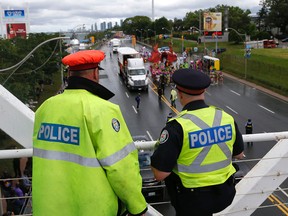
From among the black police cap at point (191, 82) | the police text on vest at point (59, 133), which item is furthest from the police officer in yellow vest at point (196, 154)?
the police text on vest at point (59, 133)

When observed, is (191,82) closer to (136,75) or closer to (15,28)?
(136,75)

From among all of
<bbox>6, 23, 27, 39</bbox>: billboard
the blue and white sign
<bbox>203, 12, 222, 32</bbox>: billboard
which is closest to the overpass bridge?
<bbox>6, 23, 27, 39</bbox>: billboard

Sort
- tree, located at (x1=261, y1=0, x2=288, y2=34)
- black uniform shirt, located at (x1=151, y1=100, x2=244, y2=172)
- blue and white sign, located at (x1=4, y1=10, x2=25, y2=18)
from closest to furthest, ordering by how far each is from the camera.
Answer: black uniform shirt, located at (x1=151, y1=100, x2=244, y2=172)
blue and white sign, located at (x1=4, y1=10, x2=25, y2=18)
tree, located at (x1=261, y1=0, x2=288, y2=34)

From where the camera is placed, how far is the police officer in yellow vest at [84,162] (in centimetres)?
226

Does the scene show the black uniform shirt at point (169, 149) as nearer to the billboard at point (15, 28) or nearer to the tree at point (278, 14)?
the billboard at point (15, 28)

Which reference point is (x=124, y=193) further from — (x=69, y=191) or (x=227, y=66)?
(x=227, y=66)

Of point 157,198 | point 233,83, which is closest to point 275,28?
point 233,83

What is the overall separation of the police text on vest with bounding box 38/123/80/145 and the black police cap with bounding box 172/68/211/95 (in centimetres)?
93

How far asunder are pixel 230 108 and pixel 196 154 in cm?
2625

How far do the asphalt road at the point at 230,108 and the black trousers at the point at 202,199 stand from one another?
1482 centimetres

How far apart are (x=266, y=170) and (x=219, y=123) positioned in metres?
1.00

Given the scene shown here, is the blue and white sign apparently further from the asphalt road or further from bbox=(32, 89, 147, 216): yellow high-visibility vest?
bbox=(32, 89, 147, 216): yellow high-visibility vest

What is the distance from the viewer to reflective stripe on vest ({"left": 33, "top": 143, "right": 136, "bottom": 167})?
224 cm

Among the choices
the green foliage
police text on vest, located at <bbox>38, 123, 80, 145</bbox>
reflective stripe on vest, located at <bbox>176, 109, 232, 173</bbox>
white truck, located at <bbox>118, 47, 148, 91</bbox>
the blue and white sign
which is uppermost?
the blue and white sign
